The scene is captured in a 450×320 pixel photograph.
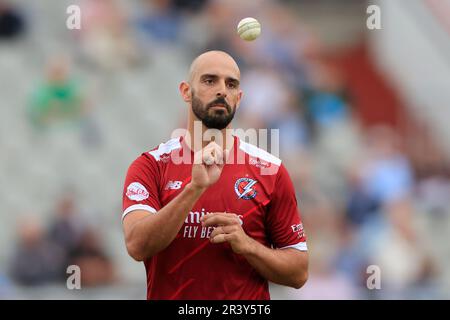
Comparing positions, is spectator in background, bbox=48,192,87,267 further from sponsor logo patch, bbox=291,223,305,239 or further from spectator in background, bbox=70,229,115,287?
sponsor logo patch, bbox=291,223,305,239

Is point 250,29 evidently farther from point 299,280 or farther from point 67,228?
point 67,228

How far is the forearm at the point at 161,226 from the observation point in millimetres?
5539

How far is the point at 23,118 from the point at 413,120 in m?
6.61

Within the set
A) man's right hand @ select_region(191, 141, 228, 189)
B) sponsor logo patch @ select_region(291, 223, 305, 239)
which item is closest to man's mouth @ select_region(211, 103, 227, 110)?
man's right hand @ select_region(191, 141, 228, 189)

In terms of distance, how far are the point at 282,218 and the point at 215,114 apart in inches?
34.4

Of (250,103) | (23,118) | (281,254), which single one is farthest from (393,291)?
(23,118)

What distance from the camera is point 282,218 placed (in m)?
6.17

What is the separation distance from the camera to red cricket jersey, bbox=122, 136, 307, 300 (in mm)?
5984

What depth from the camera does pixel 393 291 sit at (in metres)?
11.5

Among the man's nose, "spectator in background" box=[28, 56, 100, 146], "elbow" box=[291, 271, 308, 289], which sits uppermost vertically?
"spectator in background" box=[28, 56, 100, 146]

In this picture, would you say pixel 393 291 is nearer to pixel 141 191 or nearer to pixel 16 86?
pixel 141 191

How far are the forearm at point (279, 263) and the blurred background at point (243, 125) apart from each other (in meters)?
5.48

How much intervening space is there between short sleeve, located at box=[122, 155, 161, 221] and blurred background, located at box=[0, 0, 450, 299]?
5.74 metres

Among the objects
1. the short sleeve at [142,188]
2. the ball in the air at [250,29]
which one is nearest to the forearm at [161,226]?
the short sleeve at [142,188]
